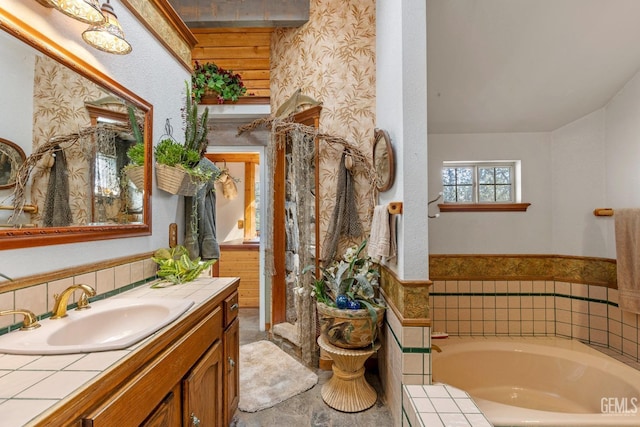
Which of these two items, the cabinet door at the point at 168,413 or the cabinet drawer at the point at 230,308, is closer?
the cabinet door at the point at 168,413

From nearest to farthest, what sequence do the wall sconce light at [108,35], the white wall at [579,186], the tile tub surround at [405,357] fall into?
the wall sconce light at [108,35] → the tile tub surround at [405,357] → the white wall at [579,186]

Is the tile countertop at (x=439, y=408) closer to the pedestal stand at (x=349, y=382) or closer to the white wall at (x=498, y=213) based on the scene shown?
the pedestal stand at (x=349, y=382)

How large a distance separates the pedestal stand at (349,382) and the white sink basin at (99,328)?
1.05m

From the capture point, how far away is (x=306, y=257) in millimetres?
2375

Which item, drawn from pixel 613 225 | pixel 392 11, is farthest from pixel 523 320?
pixel 392 11

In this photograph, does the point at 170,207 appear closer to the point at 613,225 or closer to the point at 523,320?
the point at 523,320

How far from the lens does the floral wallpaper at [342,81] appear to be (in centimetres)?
230

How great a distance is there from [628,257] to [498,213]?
0.74m

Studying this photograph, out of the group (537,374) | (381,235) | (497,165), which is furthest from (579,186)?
(381,235)

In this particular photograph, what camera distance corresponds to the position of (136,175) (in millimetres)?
1513

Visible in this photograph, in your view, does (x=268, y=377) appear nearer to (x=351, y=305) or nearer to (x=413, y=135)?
(x=351, y=305)

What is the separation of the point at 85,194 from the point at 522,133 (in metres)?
2.83

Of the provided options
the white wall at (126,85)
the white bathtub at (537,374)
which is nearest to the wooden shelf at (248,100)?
the white wall at (126,85)

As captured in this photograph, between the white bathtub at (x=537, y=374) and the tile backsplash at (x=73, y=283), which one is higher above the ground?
the tile backsplash at (x=73, y=283)
